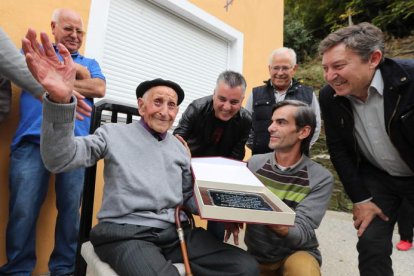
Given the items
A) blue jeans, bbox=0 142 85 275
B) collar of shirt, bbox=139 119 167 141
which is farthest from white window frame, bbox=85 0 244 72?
collar of shirt, bbox=139 119 167 141

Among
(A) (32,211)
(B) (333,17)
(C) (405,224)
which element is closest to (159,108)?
(A) (32,211)

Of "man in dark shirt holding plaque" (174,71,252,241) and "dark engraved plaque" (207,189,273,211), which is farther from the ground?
"man in dark shirt holding plaque" (174,71,252,241)

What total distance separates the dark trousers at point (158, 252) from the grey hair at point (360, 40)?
122cm

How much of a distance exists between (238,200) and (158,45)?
9.28 feet

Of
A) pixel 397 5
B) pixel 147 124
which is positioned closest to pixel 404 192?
pixel 147 124

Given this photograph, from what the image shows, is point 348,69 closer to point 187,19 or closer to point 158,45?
point 158,45

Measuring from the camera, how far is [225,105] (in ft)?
7.13

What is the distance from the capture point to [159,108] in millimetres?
1605

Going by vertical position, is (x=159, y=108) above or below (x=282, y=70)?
below

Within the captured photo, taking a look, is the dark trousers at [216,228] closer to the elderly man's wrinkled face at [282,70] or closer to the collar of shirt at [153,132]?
the collar of shirt at [153,132]

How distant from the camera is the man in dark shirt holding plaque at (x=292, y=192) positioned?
4.67 feet

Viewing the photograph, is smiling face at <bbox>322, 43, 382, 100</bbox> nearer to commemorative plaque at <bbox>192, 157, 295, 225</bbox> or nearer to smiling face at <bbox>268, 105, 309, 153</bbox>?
smiling face at <bbox>268, 105, 309, 153</bbox>

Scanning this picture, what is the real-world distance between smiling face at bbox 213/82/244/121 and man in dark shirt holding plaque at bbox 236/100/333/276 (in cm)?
37

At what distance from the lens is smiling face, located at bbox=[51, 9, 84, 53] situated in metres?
2.14
